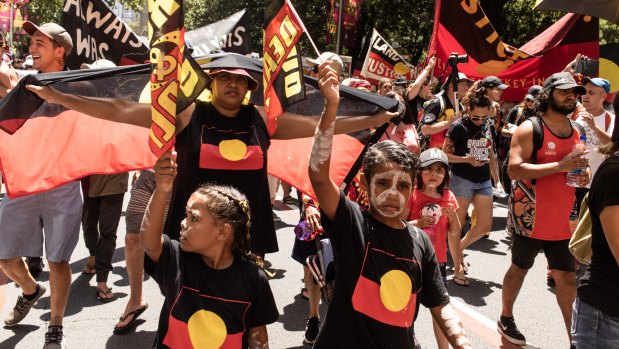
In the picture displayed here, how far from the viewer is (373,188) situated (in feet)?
8.46

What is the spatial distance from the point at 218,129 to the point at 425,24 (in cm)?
2496

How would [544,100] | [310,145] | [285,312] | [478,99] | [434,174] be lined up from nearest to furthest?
[310,145] < [434,174] < [544,100] < [285,312] < [478,99]

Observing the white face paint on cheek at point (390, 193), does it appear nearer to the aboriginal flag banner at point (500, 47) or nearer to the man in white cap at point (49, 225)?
the man in white cap at point (49, 225)

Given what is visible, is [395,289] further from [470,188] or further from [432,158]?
[470,188]

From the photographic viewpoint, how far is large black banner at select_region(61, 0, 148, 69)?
597 cm

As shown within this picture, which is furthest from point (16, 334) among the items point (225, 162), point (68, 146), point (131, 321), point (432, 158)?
point (432, 158)

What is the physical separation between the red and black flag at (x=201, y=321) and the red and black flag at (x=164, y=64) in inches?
24.2

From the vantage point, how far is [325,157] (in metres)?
2.38

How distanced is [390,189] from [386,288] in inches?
15.8

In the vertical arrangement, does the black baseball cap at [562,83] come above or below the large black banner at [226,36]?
below

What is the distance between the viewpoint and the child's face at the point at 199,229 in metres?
2.54

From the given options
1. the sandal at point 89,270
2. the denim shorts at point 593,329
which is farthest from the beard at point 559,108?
the sandal at point 89,270

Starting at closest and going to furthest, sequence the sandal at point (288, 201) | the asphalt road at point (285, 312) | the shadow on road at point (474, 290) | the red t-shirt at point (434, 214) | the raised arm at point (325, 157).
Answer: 1. the raised arm at point (325, 157)
2. the red t-shirt at point (434, 214)
3. the asphalt road at point (285, 312)
4. the shadow on road at point (474, 290)
5. the sandal at point (288, 201)

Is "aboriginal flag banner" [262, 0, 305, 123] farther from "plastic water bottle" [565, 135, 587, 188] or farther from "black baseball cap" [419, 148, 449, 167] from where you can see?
"plastic water bottle" [565, 135, 587, 188]
